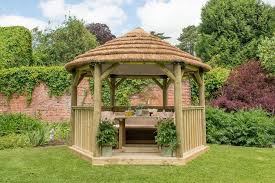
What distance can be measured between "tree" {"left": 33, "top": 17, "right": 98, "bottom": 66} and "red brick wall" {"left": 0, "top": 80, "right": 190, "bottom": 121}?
26.8 ft

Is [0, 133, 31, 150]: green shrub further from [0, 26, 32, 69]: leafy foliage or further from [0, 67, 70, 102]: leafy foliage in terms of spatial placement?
[0, 26, 32, 69]: leafy foliage

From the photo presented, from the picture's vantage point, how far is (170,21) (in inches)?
1916

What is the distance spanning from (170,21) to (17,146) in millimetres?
38729

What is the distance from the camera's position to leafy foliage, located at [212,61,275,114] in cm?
1476

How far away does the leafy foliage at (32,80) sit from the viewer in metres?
17.0

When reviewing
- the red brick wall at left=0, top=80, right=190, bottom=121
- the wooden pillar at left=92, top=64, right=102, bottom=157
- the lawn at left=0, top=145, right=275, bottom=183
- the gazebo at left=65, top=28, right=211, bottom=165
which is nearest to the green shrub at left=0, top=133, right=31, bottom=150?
the lawn at left=0, top=145, right=275, bottom=183

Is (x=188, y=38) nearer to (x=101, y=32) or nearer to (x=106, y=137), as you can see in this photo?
(x=101, y=32)

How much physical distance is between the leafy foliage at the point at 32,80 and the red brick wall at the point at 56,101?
9.4 inches

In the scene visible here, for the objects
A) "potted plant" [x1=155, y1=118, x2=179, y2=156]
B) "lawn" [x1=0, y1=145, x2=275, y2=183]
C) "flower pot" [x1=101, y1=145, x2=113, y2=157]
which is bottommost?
"lawn" [x1=0, y1=145, x2=275, y2=183]

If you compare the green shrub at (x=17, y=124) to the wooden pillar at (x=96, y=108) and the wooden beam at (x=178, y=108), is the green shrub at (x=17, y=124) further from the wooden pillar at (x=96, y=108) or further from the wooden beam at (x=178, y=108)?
the wooden beam at (x=178, y=108)

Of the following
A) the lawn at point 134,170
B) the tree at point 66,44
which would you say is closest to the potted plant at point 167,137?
the lawn at point 134,170

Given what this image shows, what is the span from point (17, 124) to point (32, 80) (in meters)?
2.11

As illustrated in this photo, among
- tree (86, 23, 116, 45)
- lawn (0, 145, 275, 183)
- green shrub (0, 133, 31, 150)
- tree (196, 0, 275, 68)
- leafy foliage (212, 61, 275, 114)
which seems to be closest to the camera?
lawn (0, 145, 275, 183)

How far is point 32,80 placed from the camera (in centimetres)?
1714
